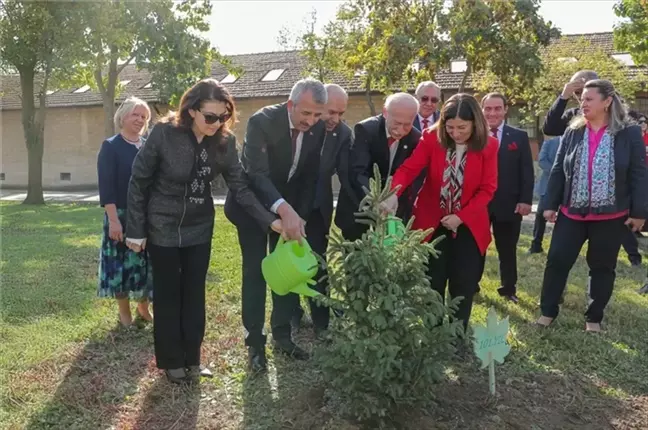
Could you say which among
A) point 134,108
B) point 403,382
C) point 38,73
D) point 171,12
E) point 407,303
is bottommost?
point 403,382

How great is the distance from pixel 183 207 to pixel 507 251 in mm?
3583

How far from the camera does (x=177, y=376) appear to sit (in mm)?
3922

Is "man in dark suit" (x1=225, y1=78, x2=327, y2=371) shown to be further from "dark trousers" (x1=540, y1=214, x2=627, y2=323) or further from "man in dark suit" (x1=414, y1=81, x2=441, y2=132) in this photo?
"dark trousers" (x1=540, y1=214, x2=627, y2=323)

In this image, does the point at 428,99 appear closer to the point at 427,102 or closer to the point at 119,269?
the point at 427,102

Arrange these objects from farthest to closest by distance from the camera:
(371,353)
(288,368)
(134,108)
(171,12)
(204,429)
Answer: (171,12), (134,108), (288,368), (204,429), (371,353)

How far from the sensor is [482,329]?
3535 millimetres

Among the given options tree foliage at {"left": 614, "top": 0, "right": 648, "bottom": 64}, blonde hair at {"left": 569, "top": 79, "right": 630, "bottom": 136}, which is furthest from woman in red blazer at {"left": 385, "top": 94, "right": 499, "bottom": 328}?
tree foliage at {"left": 614, "top": 0, "right": 648, "bottom": 64}

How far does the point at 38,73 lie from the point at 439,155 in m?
17.7

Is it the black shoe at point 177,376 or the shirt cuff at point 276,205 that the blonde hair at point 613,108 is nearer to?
the shirt cuff at point 276,205

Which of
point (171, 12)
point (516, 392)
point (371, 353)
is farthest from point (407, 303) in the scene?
point (171, 12)

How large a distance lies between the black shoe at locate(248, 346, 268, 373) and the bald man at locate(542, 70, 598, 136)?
11.0ft

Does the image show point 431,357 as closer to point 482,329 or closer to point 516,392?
point 482,329

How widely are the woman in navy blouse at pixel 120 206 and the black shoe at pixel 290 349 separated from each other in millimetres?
1171

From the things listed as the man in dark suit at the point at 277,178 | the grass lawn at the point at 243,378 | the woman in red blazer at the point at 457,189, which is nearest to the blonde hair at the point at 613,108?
the woman in red blazer at the point at 457,189
